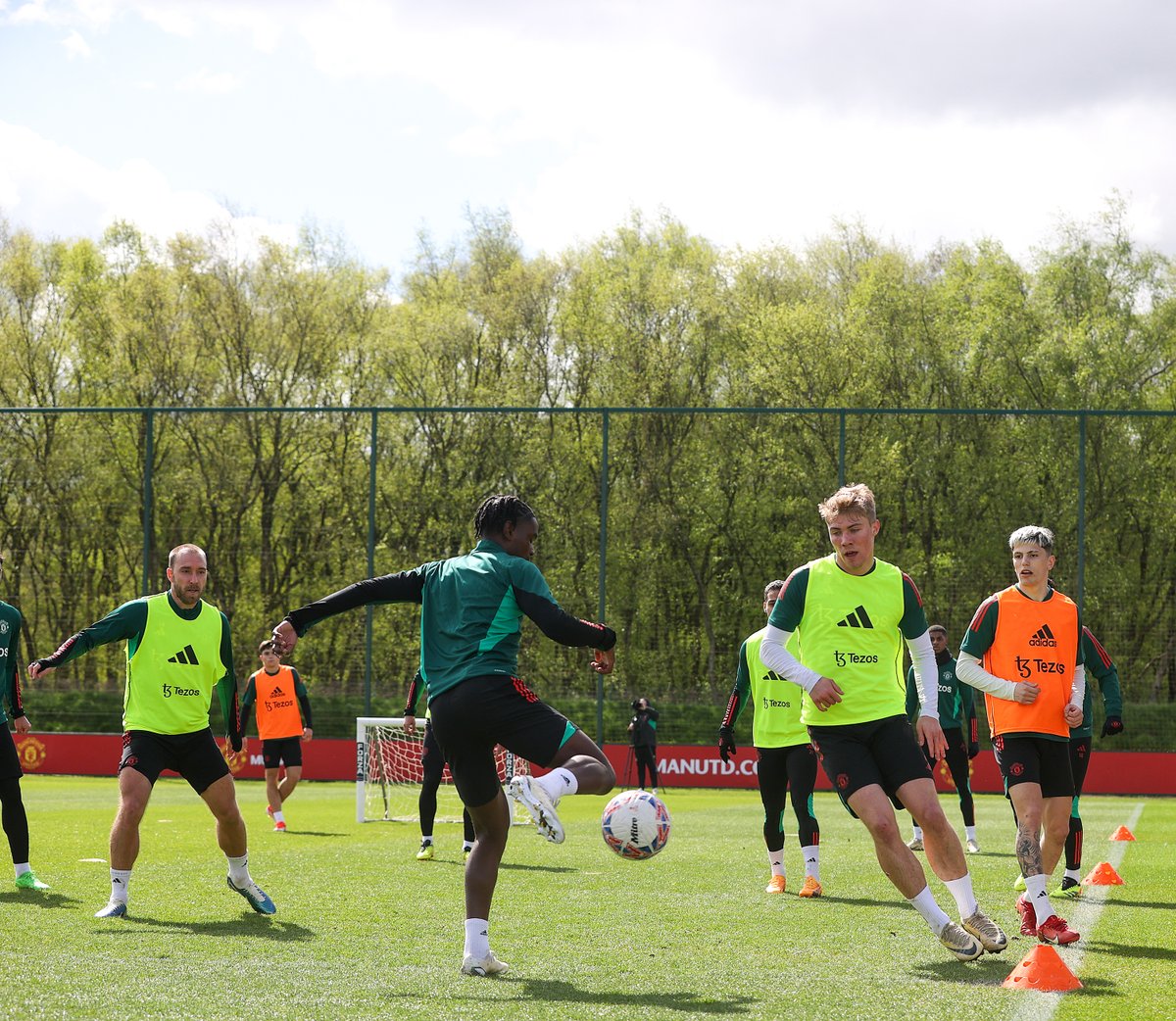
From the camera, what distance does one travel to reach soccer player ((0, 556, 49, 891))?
9.59m

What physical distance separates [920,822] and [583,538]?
2390 cm

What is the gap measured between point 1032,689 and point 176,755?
471cm

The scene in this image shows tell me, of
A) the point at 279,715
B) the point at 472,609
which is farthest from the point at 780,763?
the point at 279,715

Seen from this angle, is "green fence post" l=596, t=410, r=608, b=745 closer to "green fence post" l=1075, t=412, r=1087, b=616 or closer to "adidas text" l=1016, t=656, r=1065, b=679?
"green fence post" l=1075, t=412, r=1087, b=616

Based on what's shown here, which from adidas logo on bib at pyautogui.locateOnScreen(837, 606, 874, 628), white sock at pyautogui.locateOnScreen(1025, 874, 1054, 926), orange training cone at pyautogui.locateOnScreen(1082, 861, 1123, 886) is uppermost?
adidas logo on bib at pyautogui.locateOnScreen(837, 606, 874, 628)

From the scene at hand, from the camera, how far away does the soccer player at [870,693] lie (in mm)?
6406

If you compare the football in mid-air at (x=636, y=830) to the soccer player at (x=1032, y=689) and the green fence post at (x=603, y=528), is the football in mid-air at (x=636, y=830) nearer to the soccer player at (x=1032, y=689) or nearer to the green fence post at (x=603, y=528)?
the soccer player at (x=1032, y=689)

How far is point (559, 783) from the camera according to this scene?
596 cm

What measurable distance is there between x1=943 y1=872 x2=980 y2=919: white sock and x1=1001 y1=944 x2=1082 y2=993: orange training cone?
1.69 ft

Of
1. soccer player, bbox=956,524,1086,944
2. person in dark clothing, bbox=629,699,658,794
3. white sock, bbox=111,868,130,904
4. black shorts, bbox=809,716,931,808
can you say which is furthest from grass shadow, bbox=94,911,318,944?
person in dark clothing, bbox=629,699,658,794

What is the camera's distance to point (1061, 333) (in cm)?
3812

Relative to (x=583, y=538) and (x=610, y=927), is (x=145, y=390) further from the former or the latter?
(x=610, y=927)

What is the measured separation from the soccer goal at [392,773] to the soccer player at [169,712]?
8.13 metres

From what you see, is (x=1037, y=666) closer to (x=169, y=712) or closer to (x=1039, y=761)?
(x=1039, y=761)
